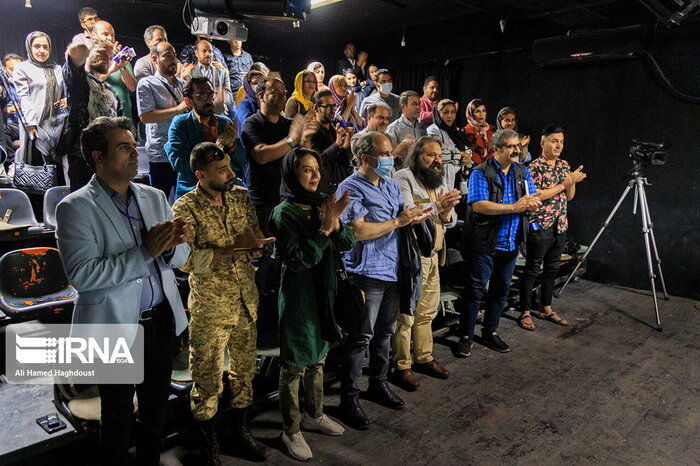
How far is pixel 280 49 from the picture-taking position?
9922 millimetres

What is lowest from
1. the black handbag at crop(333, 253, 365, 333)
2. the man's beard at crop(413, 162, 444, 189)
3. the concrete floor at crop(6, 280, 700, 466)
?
the concrete floor at crop(6, 280, 700, 466)

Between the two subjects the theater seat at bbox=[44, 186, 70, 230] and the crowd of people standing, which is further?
the theater seat at bbox=[44, 186, 70, 230]

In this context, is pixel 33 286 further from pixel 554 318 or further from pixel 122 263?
pixel 554 318

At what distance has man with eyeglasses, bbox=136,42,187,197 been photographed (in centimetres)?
359

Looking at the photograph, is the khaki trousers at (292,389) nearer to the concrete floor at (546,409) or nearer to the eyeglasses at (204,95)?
→ the concrete floor at (546,409)

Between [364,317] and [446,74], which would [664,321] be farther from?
[446,74]

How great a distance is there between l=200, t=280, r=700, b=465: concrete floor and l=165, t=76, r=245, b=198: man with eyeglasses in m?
1.60

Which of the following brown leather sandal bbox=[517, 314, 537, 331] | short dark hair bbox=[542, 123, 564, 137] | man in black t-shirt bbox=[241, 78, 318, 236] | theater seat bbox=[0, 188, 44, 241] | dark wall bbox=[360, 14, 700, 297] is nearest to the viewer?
man in black t-shirt bbox=[241, 78, 318, 236]

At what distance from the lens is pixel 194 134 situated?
3.08 meters

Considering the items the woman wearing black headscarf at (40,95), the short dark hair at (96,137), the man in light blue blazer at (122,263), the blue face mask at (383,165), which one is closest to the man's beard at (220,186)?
the man in light blue blazer at (122,263)

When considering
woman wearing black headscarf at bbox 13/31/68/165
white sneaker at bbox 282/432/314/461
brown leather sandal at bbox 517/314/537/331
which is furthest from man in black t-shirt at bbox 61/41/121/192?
brown leather sandal at bbox 517/314/537/331

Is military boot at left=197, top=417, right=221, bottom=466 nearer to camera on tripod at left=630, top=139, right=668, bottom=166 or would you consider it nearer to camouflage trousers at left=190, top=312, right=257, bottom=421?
camouflage trousers at left=190, top=312, right=257, bottom=421

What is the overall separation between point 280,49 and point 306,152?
833cm

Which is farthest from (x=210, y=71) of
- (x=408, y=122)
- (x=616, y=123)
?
(x=616, y=123)
